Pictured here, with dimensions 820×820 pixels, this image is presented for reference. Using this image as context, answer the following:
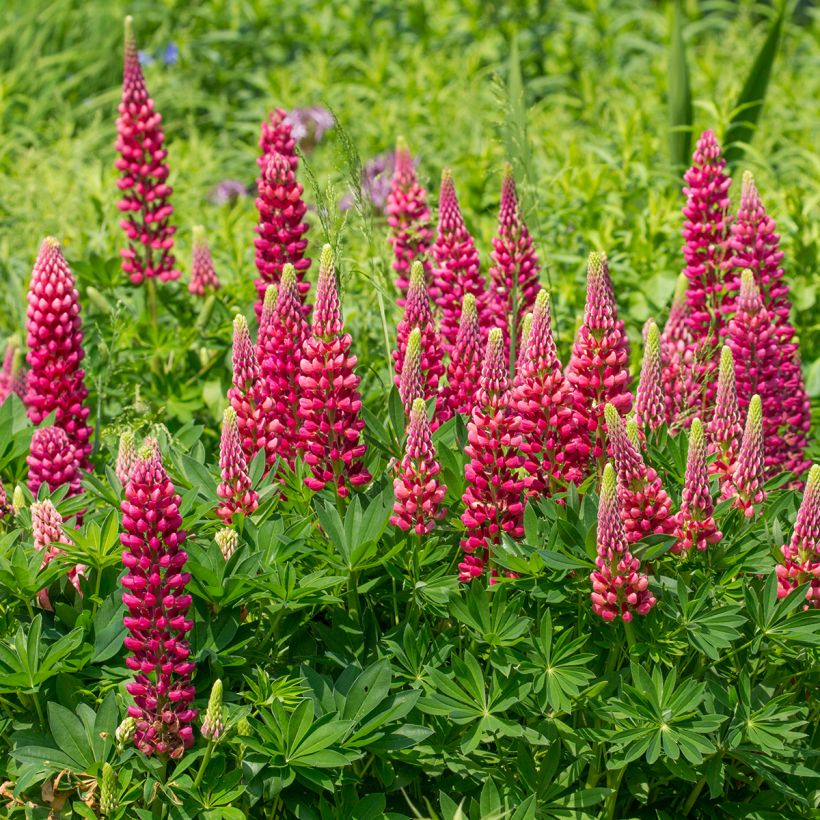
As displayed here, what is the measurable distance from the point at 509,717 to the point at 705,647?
504 mm

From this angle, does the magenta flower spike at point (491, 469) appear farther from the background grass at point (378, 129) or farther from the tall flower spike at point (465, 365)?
the background grass at point (378, 129)

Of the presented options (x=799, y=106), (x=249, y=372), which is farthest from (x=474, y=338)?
(x=799, y=106)

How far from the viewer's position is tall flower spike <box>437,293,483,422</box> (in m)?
2.88

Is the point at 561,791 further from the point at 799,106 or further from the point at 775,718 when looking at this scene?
the point at 799,106

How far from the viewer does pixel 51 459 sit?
9.98 ft

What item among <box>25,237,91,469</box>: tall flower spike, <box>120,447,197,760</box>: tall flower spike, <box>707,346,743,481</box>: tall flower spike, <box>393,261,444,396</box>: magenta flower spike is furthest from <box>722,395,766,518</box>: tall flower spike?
<box>25,237,91,469</box>: tall flower spike

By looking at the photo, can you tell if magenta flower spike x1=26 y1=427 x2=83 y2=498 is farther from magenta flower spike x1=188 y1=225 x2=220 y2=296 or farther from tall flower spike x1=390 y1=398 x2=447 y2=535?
magenta flower spike x1=188 y1=225 x2=220 y2=296

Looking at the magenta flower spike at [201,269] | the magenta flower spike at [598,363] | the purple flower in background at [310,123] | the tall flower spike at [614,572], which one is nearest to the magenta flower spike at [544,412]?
the magenta flower spike at [598,363]

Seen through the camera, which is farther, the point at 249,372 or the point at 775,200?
the point at 775,200

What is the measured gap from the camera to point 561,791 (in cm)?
255

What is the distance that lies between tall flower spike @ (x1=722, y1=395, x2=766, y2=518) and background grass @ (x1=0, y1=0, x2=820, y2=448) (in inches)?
36.8

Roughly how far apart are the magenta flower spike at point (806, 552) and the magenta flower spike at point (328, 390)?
Answer: 3.06ft

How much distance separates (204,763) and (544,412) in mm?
1005

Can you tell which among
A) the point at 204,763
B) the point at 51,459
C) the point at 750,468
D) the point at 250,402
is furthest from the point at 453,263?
the point at 204,763
